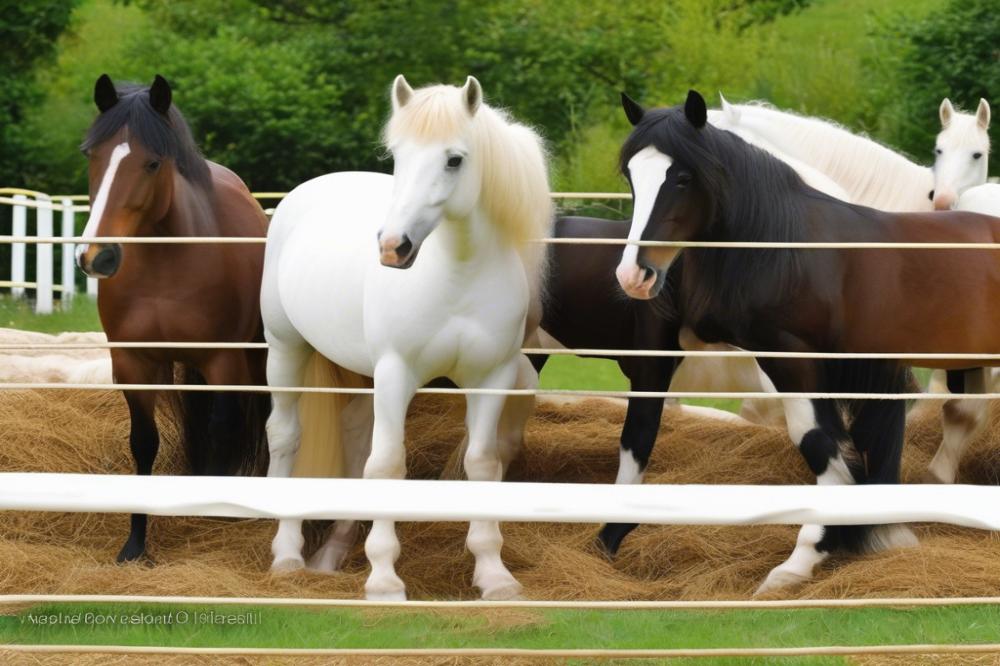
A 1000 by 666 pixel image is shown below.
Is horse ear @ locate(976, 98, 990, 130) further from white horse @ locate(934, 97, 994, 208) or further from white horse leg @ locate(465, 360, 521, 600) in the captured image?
white horse leg @ locate(465, 360, 521, 600)

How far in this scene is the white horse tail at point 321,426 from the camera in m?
5.09

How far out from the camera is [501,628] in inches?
153

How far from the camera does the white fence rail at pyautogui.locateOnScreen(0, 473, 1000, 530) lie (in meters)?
2.77

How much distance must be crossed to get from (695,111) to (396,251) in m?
1.18

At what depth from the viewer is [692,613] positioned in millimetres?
4184

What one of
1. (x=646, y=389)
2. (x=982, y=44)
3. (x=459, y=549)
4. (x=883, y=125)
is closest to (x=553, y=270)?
(x=646, y=389)

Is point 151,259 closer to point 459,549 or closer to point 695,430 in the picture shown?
point 459,549

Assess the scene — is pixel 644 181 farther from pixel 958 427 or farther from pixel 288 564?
pixel 958 427

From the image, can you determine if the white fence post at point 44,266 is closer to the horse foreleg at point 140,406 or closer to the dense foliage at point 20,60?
the dense foliage at point 20,60

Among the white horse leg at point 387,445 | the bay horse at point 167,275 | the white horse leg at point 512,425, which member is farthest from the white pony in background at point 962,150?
the white horse leg at point 387,445

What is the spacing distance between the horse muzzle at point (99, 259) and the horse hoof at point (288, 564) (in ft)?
3.53

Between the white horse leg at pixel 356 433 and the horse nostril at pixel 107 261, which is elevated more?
the horse nostril at pixel 107 261

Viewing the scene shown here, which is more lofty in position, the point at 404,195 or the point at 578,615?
the point at 404,195

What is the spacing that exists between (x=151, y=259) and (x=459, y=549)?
145cm
